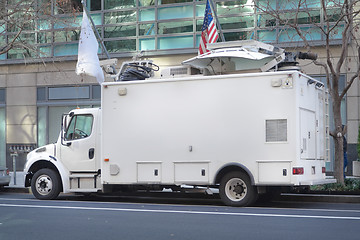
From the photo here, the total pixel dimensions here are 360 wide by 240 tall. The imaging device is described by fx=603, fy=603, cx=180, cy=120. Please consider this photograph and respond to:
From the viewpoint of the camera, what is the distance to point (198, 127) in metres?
13.3

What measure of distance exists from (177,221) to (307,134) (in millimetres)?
4210

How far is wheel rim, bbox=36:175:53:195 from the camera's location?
15016 mm

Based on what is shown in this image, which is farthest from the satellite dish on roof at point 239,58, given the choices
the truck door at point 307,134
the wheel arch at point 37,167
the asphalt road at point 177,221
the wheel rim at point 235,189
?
the wheel arch at point 37,167

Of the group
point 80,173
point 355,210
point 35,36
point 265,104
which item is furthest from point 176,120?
point 35,36

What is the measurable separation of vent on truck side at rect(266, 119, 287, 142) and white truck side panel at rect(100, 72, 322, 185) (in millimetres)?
65

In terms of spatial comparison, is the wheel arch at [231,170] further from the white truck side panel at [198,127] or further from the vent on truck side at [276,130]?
the vent on truck side at [276,130]

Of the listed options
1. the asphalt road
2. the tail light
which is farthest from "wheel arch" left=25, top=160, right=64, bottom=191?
the tail light

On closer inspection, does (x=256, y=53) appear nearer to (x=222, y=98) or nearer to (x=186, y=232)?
(x=222, y=98)

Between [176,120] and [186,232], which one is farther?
[176,120]

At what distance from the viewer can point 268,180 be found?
Result: 1252 centimetres

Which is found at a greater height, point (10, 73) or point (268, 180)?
point (10, 73)

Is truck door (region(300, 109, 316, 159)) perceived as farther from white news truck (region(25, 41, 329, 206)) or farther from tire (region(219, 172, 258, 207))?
tire (region(219, 172, 258, 207))

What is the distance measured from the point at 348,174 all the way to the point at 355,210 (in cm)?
954

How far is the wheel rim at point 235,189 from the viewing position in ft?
42.5
